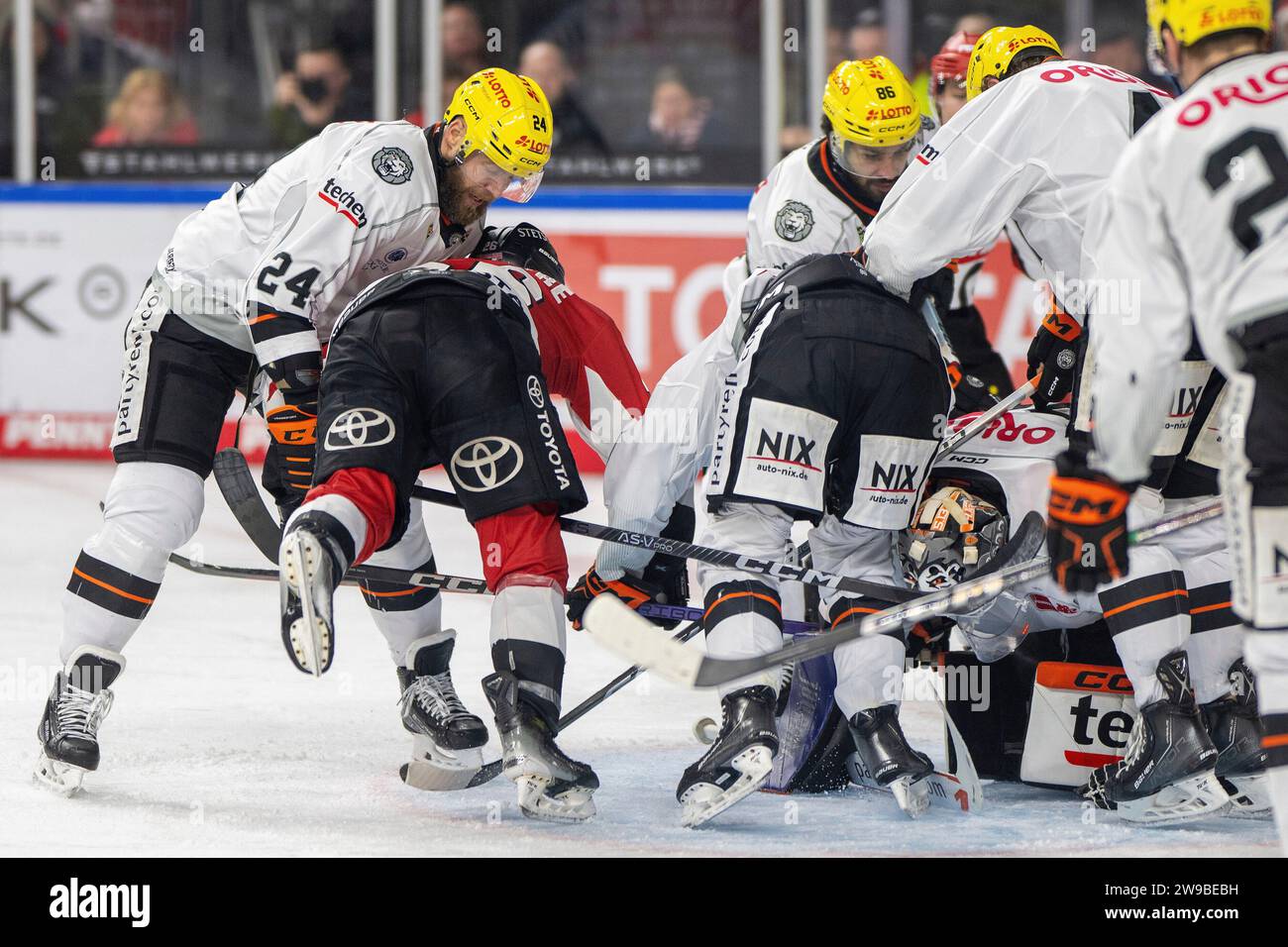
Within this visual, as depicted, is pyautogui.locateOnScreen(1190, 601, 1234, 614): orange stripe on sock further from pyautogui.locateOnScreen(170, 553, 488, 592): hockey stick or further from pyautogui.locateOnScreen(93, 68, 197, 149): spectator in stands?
pyautogui.locateOnScreen(93, 68, 197, 149): spectator in stands

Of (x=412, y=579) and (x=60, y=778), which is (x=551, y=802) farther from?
(x=60, y=778)

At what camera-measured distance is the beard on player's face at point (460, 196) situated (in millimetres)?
3715

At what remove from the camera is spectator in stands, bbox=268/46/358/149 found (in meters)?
8.05

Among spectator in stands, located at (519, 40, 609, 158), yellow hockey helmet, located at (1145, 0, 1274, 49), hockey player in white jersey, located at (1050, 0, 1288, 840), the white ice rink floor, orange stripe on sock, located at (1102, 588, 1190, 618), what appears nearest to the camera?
hockey player in white jersey, located at (1050, 0, 1288, 840)

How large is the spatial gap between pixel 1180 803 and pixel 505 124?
184 cm

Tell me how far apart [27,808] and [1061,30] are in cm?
585

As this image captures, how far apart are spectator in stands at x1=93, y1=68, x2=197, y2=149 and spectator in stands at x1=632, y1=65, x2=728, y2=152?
206cm

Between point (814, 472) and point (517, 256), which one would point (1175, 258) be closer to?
point (814, 472)

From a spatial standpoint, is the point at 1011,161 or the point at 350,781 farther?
the point at 350,781

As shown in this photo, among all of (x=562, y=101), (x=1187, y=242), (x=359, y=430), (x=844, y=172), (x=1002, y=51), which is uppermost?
(x=1002, y=51)

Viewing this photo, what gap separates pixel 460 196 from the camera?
3.75 m

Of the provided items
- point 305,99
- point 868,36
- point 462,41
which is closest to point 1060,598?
point 868,36

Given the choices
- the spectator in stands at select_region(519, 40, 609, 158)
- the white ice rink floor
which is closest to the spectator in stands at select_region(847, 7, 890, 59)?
the spectator in stands at select_region(519, 40, 609, 158)
